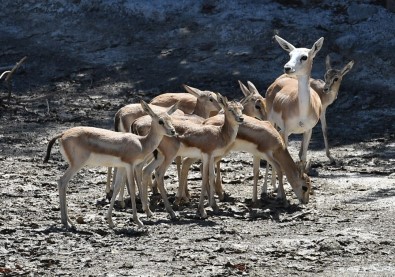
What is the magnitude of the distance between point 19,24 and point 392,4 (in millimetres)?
7655


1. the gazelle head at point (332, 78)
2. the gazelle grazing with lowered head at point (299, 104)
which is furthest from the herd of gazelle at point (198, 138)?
the gazelle head at point (332, 78)

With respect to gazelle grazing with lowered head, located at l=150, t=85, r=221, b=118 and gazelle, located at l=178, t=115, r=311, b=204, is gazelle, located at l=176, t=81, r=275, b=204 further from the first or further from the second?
gazelle grazing with lowered head, located at l=150, t=85, r=221, b=118

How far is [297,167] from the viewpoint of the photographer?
504 inches

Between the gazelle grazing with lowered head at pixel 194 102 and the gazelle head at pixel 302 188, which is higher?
the gazelle grazing with lowered head at pixel 194 102

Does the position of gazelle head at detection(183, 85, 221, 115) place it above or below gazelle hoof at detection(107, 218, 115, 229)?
above

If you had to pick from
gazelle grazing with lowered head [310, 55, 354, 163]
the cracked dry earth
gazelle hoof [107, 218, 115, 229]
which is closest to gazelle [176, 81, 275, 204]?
the cracked dry earth

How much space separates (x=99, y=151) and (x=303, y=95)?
3636 mm

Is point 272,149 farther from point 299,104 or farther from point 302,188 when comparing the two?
point 299,104

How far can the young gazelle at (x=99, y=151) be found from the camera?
11219mm

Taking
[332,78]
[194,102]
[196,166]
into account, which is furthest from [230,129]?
[332,78]

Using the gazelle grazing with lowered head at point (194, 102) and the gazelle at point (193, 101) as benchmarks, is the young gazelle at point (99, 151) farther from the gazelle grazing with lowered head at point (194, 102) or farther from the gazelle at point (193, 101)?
the gazelle grazing with lowered head at point (194, 102)

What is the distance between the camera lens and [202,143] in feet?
40.0

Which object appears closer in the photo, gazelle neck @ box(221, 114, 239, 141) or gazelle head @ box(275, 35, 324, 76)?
gazelle neck @ box(221, 114, 239, 141)

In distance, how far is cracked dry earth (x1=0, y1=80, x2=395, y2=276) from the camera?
10.0m
